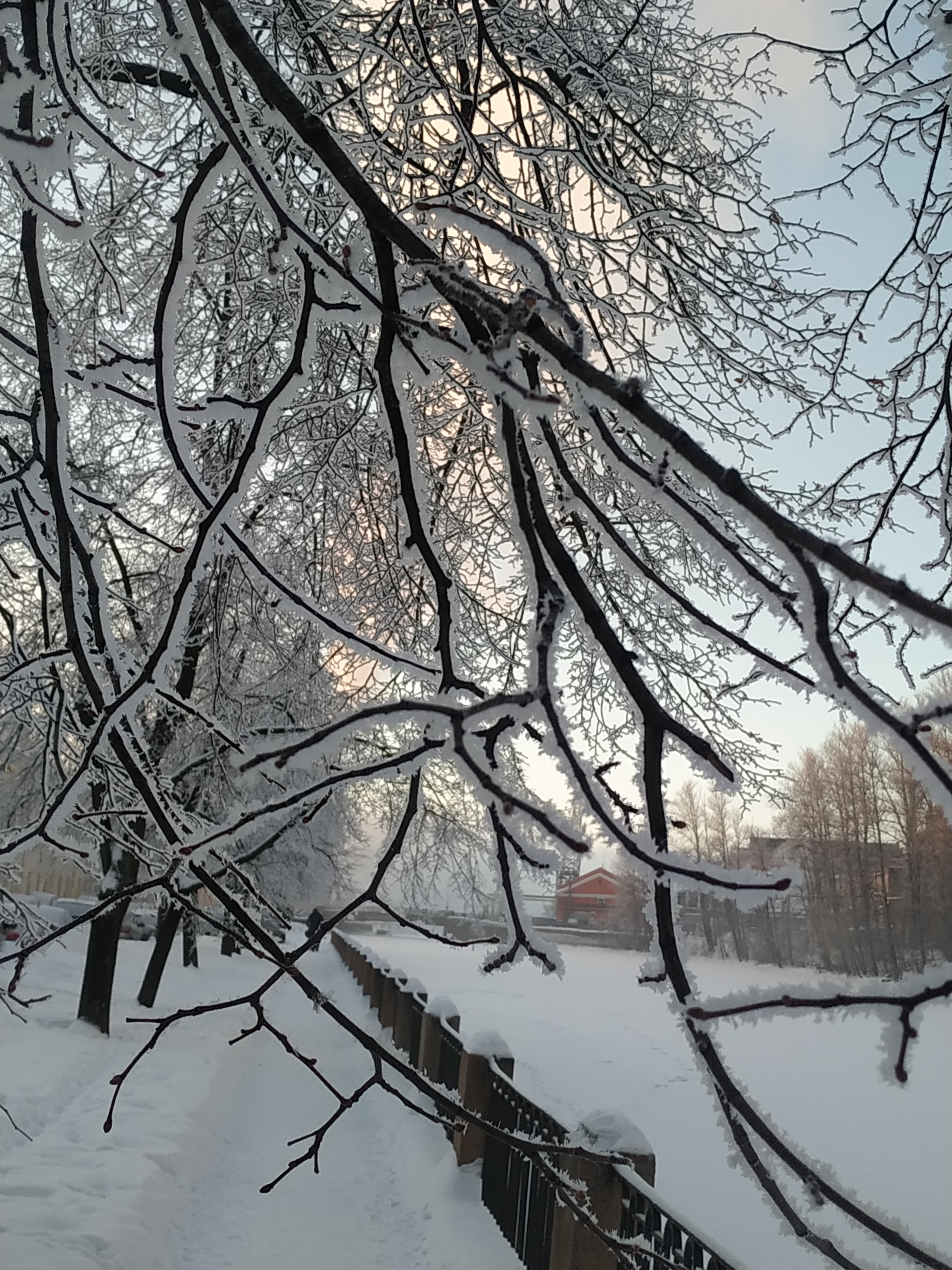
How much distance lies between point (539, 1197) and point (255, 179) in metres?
4.61

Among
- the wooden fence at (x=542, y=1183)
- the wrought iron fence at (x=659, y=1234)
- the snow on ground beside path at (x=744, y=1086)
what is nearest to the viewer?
the wooden fence at (x=542, y=1183)

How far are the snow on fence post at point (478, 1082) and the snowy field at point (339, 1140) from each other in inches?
7.2

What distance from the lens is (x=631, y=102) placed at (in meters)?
4.13

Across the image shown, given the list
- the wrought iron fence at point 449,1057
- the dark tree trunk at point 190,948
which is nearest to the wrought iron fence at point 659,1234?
the wrought iron fence at point 449,1057

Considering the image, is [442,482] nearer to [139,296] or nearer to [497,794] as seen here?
[139,296]

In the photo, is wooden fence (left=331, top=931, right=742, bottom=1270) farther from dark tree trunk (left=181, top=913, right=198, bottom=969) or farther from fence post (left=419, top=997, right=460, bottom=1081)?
dark tree trunk (left=181, top=913, right=198, bottom=969)

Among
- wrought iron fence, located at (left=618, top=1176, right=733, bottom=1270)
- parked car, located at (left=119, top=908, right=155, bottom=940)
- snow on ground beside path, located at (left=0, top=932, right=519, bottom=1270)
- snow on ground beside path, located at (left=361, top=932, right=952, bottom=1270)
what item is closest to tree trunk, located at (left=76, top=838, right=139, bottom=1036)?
snow on ground beside path, located at (left=0, top=932, right=519, bottom=1270)

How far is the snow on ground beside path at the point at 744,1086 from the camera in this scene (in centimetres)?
648

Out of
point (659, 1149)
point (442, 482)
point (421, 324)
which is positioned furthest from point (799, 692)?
point (659, 1149)

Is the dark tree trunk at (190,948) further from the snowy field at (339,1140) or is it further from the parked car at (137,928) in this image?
the parked car at (137,928)

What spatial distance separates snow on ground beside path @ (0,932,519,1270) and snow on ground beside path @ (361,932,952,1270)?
1036mm

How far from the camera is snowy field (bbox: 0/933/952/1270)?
4668 millimetres

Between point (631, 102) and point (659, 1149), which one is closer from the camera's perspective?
point (631, 102)

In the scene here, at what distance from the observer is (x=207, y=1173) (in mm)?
5879
